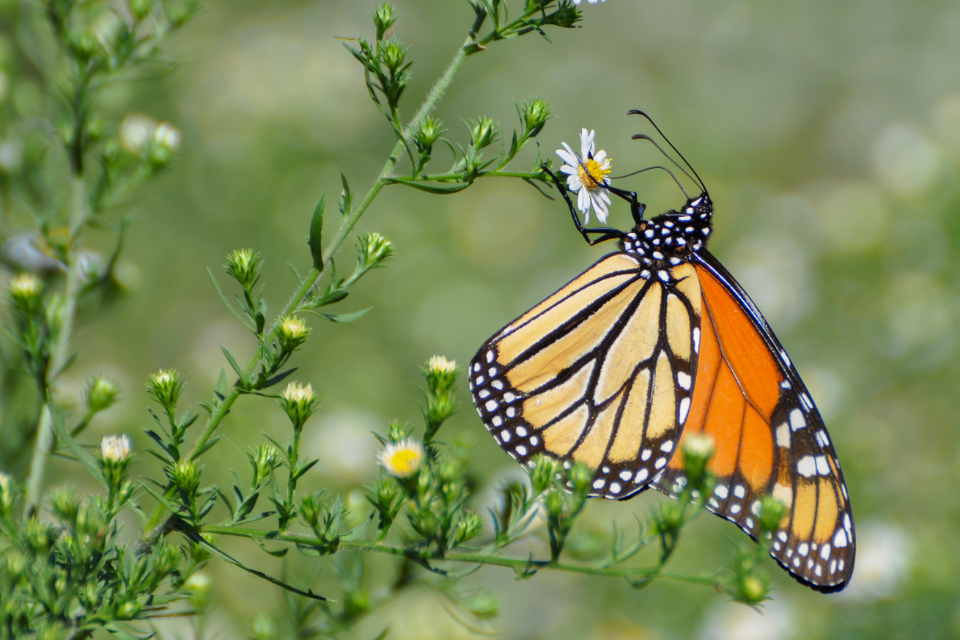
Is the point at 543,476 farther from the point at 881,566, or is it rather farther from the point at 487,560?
the point at 881,566

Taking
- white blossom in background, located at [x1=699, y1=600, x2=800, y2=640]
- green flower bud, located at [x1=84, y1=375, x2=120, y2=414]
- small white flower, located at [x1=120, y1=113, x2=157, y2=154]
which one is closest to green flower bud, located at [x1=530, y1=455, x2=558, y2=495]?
green flower bud, located at [x1=84, y1=375, x2=120, y2=414]

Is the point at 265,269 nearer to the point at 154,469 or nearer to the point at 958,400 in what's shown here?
the point at 154,469

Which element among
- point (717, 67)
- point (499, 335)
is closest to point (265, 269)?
point (499, 335)

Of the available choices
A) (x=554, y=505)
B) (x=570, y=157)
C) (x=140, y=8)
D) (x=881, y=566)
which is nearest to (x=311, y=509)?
(x=554, y=505)

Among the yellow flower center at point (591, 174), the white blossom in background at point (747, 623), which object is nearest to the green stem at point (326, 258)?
the yellow flower center at point (591, 174)

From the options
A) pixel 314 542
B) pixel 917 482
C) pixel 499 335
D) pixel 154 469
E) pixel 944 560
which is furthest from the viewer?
pixel 917 482

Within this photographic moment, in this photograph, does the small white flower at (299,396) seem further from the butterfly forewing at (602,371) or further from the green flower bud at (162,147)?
the butterfly forewing at (602,371)
